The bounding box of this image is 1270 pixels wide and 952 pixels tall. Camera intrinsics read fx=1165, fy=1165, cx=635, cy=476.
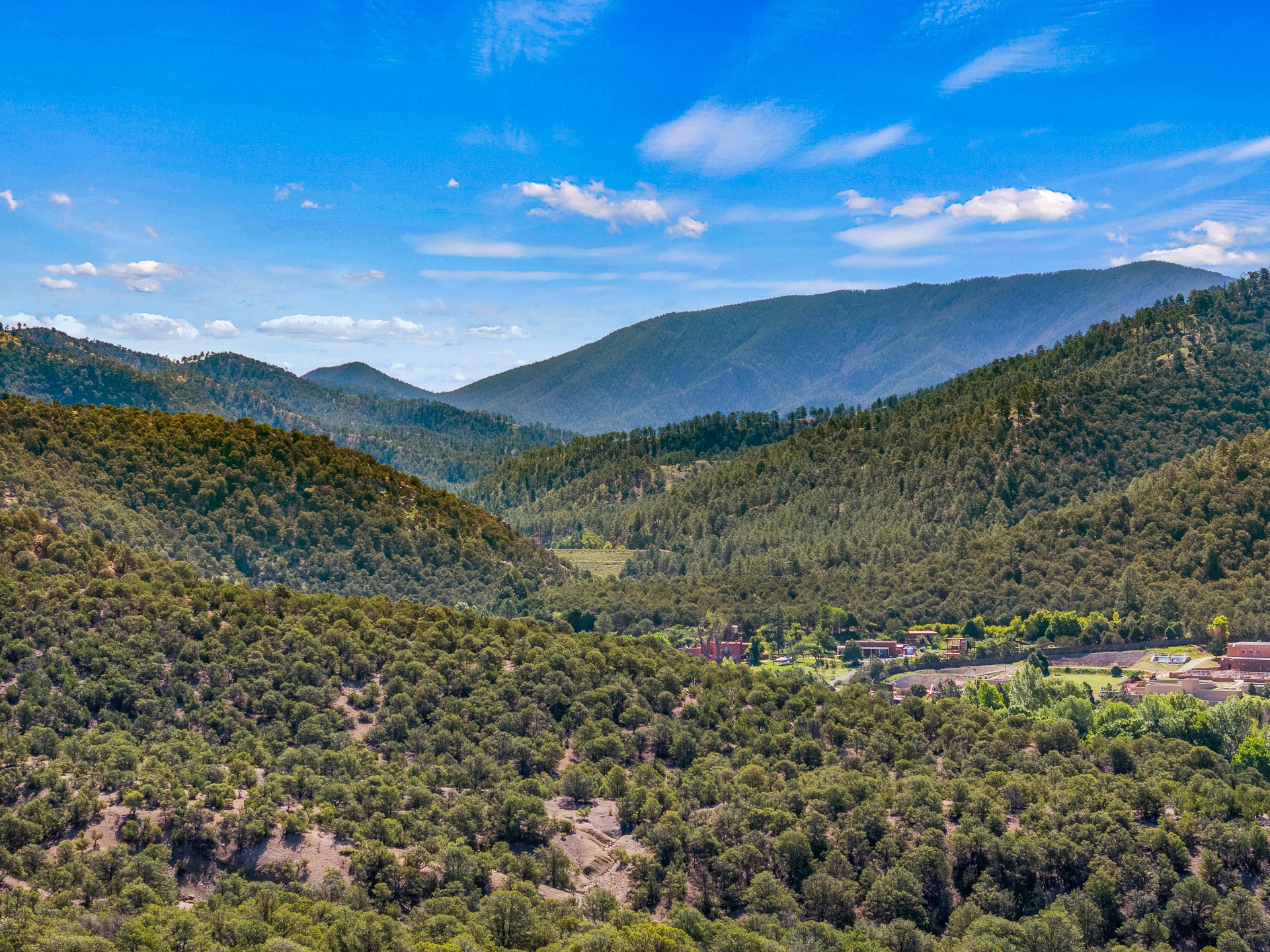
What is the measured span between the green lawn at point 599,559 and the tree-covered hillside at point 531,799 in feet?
325

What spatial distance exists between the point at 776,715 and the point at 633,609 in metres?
62.8

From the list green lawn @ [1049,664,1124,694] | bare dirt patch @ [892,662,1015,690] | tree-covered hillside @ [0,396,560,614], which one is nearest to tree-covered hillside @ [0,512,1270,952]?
green lawn @ [1049,664,1124,694]

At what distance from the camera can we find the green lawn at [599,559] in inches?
6880

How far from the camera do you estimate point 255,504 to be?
406ft

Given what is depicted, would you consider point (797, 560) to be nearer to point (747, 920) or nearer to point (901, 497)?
point (901, 497)

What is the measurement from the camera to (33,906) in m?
38.5

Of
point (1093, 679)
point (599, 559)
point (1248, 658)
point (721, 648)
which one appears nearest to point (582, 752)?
point (1093, 679)

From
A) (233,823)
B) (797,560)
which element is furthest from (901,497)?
(233,823)

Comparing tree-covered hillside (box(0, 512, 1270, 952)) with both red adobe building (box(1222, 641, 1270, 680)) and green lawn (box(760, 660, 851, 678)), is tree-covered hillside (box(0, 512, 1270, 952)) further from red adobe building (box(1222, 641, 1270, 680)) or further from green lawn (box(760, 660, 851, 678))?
green lawn (box(760, 660, 851, 678))

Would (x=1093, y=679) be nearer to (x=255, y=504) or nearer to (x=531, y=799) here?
(x=531, y=799)

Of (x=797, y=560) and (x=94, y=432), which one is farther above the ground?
(x=94, y=432)

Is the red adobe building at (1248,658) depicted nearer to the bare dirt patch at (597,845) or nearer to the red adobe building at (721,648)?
the red adobe building at (721,648)

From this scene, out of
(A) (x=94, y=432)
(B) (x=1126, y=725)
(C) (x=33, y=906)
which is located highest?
(A) (x=94, y=432)

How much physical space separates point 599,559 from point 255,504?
73.0m
